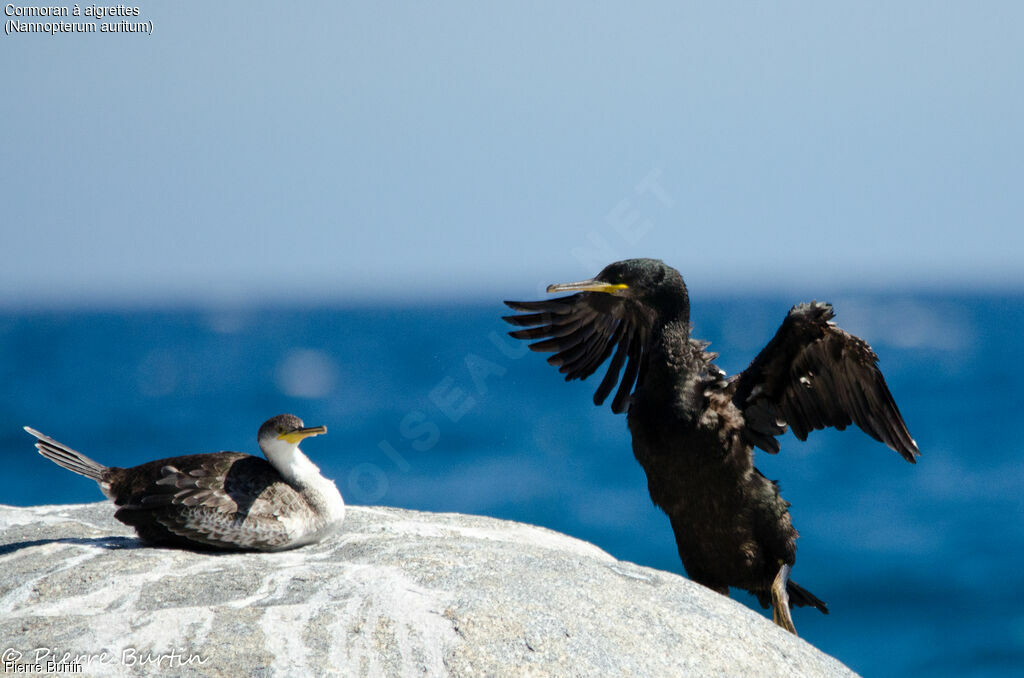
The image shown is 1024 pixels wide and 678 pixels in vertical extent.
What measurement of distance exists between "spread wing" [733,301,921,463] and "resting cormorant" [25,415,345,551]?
Result: 8.02 feet

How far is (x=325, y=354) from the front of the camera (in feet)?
194

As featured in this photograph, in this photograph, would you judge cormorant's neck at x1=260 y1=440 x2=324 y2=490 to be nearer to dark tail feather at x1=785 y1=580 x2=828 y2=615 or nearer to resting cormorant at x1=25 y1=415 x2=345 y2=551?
resting cormorant at x1=25 y1=415 x2=345 y2=551

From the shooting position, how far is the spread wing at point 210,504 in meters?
5.27

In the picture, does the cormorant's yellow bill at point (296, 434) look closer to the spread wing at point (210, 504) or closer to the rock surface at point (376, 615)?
the spread wing at point (210, 504)

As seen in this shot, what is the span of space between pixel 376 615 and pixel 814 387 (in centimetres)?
300

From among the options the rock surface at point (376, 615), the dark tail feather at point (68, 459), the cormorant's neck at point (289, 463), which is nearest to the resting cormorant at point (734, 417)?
the rock surface at point (376, 615)

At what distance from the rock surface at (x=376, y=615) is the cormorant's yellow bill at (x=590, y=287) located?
1.53 meters

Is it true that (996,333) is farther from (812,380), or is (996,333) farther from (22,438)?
(812,380)

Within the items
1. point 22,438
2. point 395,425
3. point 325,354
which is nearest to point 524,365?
point 325,354

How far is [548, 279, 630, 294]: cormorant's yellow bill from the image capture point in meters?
6.16

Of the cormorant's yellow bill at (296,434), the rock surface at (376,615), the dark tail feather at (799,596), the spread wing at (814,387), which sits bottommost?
the rock surface at (376,615)

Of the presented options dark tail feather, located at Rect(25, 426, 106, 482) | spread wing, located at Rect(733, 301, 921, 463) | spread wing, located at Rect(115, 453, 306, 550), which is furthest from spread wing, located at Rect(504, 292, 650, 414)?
dark tail feather, located at Rect(25, 426, 106, 482)

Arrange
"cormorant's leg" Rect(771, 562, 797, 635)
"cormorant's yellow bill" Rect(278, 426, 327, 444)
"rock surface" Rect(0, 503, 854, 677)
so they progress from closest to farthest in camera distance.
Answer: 1. "rock surface" Rect(0, 503, 854, 677)
2. "cormorant's yellow bill" Rect(278, 426, 327, 444)
3. "cormorant's leg" Rect(771, 562, 797, 635)

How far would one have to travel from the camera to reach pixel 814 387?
609 centimetres
